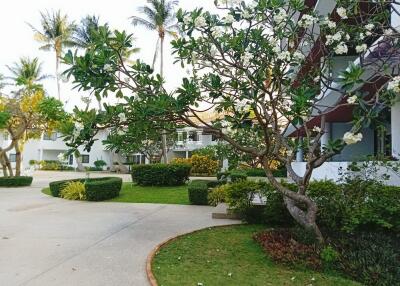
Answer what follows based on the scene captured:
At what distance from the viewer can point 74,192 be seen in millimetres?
15211

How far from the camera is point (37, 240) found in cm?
765

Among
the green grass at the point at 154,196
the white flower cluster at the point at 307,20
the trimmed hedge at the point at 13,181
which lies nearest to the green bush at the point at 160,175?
the green grass at the point at 154,196

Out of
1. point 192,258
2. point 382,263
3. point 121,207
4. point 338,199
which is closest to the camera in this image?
point 382,263

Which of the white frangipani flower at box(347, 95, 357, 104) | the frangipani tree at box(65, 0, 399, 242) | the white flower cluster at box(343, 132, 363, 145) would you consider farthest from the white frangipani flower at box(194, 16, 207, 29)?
the white flower cluster at box(343, 132, 363, 145)

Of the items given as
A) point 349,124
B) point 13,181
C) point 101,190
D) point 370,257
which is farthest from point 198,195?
point 13,181

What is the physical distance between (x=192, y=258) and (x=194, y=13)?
4171 mm

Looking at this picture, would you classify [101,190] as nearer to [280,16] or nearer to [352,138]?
[280,16]

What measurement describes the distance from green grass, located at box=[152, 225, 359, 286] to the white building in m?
2.70

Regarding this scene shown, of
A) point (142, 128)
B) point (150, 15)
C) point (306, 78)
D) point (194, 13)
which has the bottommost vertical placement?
point (142, 128)

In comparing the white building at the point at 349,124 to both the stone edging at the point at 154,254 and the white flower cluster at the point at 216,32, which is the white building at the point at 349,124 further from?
the stone edging at the point at 154,254

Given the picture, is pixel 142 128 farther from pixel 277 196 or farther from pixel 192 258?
pixel 277 196

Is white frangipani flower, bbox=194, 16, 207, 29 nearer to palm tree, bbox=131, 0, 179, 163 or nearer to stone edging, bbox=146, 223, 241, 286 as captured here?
stone edging, bbox=146, 223, 241, 286

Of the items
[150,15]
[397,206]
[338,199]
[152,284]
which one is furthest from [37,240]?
[150,15]

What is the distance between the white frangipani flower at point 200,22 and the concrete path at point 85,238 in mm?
4065
